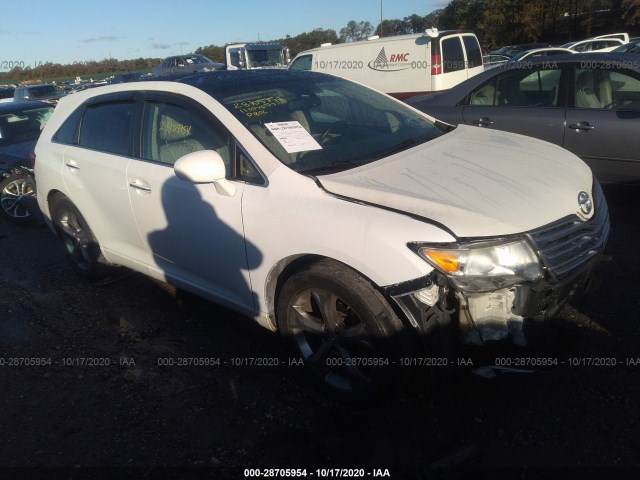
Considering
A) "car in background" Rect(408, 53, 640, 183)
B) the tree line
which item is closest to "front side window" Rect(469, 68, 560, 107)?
"car in background" Rect(408, 53, 640, 183)

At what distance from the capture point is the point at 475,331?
2.29m

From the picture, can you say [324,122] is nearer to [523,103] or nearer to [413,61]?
[523,103]

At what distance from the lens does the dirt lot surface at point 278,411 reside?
93.0 inches

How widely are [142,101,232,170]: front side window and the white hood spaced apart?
801mm

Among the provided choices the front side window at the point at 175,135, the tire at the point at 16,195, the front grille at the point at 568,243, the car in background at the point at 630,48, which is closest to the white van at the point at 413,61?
the car in background at the point at 630,48

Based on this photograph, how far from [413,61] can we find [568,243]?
9.99m

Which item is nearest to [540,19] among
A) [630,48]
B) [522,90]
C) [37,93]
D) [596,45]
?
[596,45]

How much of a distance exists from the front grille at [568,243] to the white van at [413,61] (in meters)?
9.26

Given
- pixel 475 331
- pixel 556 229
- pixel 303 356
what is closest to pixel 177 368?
pixel 303 356

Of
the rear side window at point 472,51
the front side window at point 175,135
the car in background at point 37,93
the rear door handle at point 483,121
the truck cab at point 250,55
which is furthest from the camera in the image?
the truck cab at point 250,55

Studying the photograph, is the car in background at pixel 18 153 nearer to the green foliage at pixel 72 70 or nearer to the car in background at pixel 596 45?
the car in background at pixel 596 45

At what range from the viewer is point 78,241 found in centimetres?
448

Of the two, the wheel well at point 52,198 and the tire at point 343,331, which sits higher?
the wheel well at point 52,198

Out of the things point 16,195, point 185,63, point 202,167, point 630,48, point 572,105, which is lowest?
point 16,195
